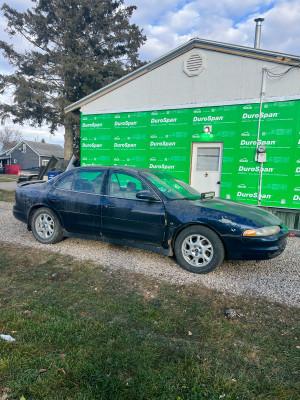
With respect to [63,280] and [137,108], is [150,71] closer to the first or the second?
[137,108]

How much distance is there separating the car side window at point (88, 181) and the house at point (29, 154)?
43.4 m

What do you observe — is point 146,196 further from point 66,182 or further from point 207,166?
point 207,166

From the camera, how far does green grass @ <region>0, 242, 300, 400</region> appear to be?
6.46 feet

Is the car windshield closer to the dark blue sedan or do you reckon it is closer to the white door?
the dark blue sedan

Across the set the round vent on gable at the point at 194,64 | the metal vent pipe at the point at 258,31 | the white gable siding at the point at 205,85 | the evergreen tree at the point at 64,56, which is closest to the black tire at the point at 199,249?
the white gable siding at the point at 205,85

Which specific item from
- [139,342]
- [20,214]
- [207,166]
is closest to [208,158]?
[207,166]

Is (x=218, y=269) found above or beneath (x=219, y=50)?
beneath

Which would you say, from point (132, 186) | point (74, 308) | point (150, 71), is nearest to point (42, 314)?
point (74, 308)

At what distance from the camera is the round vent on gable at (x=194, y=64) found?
847 cm

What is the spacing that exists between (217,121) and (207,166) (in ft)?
4.41

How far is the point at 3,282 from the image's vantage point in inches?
141

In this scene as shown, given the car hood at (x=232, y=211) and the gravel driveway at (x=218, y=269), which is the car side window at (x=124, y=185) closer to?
the car hood at (x=232, y=211)

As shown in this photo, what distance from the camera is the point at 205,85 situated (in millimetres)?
8461

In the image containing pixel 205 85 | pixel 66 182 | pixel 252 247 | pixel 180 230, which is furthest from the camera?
pixel 205 85
